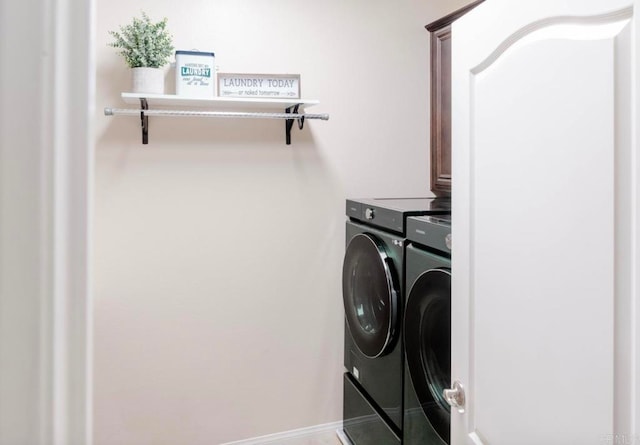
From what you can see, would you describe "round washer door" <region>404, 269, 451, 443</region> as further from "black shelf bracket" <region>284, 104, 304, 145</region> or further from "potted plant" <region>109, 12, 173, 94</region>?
"potted plant" <region>109, 12, 173, 94</region>

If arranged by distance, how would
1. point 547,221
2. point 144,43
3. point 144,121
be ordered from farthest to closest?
point 144,121 < point 144,43 < point 547,221

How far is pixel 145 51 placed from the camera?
199cm

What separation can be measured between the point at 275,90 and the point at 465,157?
4.30ft

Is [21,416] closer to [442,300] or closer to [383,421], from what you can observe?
[442,300]

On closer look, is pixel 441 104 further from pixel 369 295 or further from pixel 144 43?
pixel 144 43

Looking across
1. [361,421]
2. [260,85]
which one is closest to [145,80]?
[260,85]

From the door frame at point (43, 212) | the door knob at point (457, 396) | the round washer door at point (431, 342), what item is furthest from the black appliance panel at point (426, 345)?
the door frame at point (43, 212)

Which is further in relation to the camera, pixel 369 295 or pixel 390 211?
pixel 369 295

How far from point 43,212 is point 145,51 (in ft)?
6.10

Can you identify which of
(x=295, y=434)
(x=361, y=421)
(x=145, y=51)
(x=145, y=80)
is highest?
(x=145, y=51)

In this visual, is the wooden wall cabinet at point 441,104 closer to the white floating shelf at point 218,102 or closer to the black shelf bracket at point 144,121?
the white floating shelf at point 218,102

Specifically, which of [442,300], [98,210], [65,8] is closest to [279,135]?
[98,210]

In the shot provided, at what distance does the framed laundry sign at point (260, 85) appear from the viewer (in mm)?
2162

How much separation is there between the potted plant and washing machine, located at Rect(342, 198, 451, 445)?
1.05 metres
